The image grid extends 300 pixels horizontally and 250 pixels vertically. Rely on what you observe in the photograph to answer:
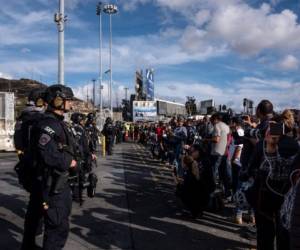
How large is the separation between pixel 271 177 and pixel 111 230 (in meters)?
2.99

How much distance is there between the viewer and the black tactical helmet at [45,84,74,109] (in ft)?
15.3

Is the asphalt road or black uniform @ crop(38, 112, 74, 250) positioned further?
the asphalt road

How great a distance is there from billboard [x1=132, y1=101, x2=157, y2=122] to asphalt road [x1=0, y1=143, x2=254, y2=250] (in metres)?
32.9

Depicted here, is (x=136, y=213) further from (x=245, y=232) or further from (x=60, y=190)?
(x=60, y=190)

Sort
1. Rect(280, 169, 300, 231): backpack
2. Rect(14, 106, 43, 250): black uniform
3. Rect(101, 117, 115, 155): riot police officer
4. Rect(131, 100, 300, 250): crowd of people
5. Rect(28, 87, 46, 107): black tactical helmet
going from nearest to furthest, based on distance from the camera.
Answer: Rect(280, 169, 300, 231): backpack < Rect(131, 100, 300, 250): crowd of people < Rect(14, 106, 43, 250): black uniform < Rect(28, 87, 46, 107): black tactical helmet < Rect(101, 117, 115, 155): riot police officer

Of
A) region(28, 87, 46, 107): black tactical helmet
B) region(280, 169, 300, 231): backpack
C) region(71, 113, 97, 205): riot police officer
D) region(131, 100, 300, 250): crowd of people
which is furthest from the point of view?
region(71, 113, 97, 205): riot police officer

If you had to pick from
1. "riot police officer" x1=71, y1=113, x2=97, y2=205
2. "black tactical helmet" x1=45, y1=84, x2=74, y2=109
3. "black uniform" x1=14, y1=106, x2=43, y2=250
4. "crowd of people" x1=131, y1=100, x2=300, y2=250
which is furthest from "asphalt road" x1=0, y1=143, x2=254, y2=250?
"black tactical helmet" x1=45, y1=84, x2=74, y2=109

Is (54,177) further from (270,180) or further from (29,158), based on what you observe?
(270,180)

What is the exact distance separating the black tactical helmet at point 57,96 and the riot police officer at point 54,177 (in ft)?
0.68

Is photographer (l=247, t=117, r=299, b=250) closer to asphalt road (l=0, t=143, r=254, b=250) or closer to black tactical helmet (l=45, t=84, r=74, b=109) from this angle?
asphalt road (l=0, t=143, r=254, b=250)

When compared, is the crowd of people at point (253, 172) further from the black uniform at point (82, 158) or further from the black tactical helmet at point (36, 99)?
the black tactical helmet at point (36, 99)

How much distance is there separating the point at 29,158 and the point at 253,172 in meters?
2.26

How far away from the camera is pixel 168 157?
16.8m

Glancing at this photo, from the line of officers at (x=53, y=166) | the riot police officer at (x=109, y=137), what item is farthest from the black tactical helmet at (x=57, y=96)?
the riot police officer at (x=109, y=137)
